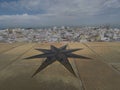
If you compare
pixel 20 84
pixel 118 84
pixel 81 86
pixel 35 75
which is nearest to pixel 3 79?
pixel 20 84

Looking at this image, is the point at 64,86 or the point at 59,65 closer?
the point at 64,86

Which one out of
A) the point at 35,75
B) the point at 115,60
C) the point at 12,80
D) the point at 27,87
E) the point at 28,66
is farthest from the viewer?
the point at 115,60

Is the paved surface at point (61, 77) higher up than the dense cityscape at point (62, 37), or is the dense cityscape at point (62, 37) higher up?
the paved surface at point (61, 77)

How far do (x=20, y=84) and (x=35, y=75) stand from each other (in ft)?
1.00

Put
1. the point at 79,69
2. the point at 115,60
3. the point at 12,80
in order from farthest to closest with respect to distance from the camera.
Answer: the point at 115,60 → the point at 79,69 → the point at 12,80

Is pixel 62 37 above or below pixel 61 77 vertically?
below

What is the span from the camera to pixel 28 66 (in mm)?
2266

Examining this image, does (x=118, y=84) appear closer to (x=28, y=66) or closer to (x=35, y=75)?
(x=35, y=75)

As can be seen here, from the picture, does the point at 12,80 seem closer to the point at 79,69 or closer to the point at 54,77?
the point at 54,77

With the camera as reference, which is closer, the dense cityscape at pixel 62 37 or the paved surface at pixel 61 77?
the paved surface at pixel 61 77

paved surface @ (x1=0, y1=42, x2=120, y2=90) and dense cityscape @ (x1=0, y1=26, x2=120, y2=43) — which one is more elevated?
paved surface @ (x1=0, y1=42, x2=120, y2=90)

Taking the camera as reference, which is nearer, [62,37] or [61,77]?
[61,77]

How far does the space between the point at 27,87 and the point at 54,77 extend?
0.42m

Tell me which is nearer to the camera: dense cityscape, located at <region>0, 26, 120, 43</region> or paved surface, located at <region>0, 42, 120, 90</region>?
paved surface, located at <region>0, 42, 120, 90</region>
